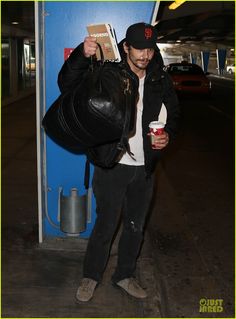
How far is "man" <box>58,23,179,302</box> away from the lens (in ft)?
8.61

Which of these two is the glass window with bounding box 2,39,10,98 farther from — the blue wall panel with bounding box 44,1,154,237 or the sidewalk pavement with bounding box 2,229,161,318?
the sidewalk pavement with bounding box 2,229,161,318

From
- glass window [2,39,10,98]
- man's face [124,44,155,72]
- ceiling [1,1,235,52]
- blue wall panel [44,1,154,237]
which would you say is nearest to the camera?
man's face [124,44,155,72]

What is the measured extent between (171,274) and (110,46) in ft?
6.56

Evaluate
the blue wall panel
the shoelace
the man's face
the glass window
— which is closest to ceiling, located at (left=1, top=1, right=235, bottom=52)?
the glass window

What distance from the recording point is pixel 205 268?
151 inches

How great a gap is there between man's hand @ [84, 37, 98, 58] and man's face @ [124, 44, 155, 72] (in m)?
0.21

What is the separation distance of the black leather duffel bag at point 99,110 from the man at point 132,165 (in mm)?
123

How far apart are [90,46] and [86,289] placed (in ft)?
5.53

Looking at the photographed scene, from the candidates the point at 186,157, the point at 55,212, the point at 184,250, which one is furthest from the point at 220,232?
the point at 186,157

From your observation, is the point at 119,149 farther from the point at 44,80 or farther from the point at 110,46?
the point at 44,80

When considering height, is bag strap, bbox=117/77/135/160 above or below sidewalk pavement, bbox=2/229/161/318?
above

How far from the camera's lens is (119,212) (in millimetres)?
2979

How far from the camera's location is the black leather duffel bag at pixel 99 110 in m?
2.48

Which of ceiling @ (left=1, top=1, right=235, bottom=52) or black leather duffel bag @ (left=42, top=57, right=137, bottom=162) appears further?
ceiling @ (left=1, top=1, right=235, bottom=52)
